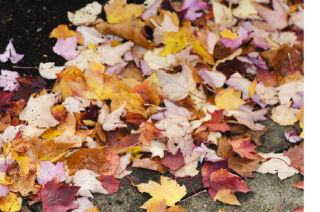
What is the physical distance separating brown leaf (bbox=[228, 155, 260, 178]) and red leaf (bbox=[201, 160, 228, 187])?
3cm

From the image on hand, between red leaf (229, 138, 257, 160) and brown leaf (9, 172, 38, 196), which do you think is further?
red leaf (229, 138, 257, 160)

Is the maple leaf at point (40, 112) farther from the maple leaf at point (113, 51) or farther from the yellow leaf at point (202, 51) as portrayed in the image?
the yellow leaf at point (202, 51)

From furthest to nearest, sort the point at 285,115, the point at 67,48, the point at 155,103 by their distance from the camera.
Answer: the point at 67,48 < the point at 285,115 < the point at 155,103

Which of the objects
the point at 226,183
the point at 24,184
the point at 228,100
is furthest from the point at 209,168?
the point at 24,184

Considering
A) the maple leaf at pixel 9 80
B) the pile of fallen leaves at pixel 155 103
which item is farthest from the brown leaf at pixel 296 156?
the maple leaf at pixel 9 80

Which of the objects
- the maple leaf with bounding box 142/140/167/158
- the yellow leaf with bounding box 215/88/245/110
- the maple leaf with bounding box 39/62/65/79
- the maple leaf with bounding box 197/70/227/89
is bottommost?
the maple leaf with bounding box 142/140/167/158

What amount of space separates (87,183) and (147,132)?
0.33 m

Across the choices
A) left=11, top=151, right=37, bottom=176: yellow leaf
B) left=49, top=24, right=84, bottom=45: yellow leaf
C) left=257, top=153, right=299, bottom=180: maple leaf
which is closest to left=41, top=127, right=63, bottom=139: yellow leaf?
left=11, top=151, right=37, bottom=176: yellow leaf

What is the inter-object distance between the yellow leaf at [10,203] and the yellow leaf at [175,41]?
958 millimetres

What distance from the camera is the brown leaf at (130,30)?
1.88 metres

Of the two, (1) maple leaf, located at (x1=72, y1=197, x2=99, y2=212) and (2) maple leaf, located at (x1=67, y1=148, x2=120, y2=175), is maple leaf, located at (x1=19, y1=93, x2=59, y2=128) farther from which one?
(1) maple leaf, located at (x1=72, y1=197, x2=99, y2=212)

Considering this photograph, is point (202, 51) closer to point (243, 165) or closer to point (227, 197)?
point (243, 165)

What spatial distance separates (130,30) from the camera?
6.18 feet

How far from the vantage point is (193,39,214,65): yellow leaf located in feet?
6.04
